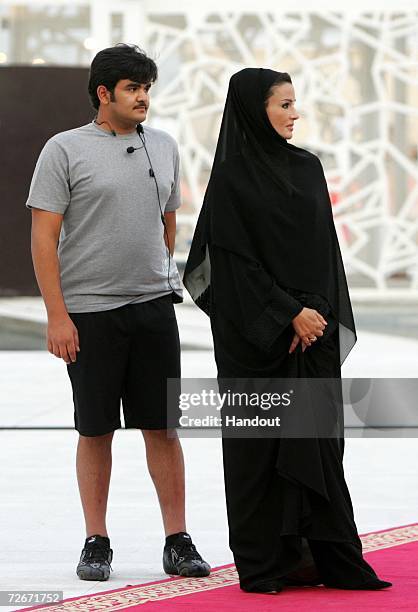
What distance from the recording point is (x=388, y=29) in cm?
1288

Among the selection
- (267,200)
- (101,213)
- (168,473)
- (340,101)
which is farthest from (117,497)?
(340,101)

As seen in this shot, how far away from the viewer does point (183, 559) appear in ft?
12.8

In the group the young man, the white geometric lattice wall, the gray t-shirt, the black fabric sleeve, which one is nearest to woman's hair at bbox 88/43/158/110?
the young man

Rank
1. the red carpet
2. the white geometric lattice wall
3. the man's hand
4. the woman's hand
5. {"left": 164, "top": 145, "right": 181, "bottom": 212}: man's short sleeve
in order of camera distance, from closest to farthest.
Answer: the red carpet
the woman's hand
the man's hand
{"left": 164, "top": 145, "right": 181, "bottom": 212}: man's short sleeve
the white geometric lattice wall

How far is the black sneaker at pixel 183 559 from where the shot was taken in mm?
3889

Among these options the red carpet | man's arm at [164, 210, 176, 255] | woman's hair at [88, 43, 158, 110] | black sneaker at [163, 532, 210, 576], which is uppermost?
woman's hair at [88, 43, 158, 110]

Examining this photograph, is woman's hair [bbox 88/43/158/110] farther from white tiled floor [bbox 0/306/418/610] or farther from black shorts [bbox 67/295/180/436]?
white tiled floor [bbox 0/306/418/610]

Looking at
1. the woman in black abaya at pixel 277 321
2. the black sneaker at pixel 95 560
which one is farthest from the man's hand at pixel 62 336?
the black sneaker at pixel 95 560

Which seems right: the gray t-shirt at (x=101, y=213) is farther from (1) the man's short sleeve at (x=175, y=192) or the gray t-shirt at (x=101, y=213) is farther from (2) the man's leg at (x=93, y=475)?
(2) the man's leg at (x=93, y=475)

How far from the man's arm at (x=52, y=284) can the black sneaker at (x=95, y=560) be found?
0.55 meters

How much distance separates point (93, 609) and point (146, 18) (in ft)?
32.2

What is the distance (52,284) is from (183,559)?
87cm

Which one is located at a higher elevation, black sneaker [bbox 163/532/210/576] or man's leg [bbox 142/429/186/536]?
man's leg [bbox 142/429/186/536]

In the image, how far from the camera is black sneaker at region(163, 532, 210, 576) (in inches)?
153
